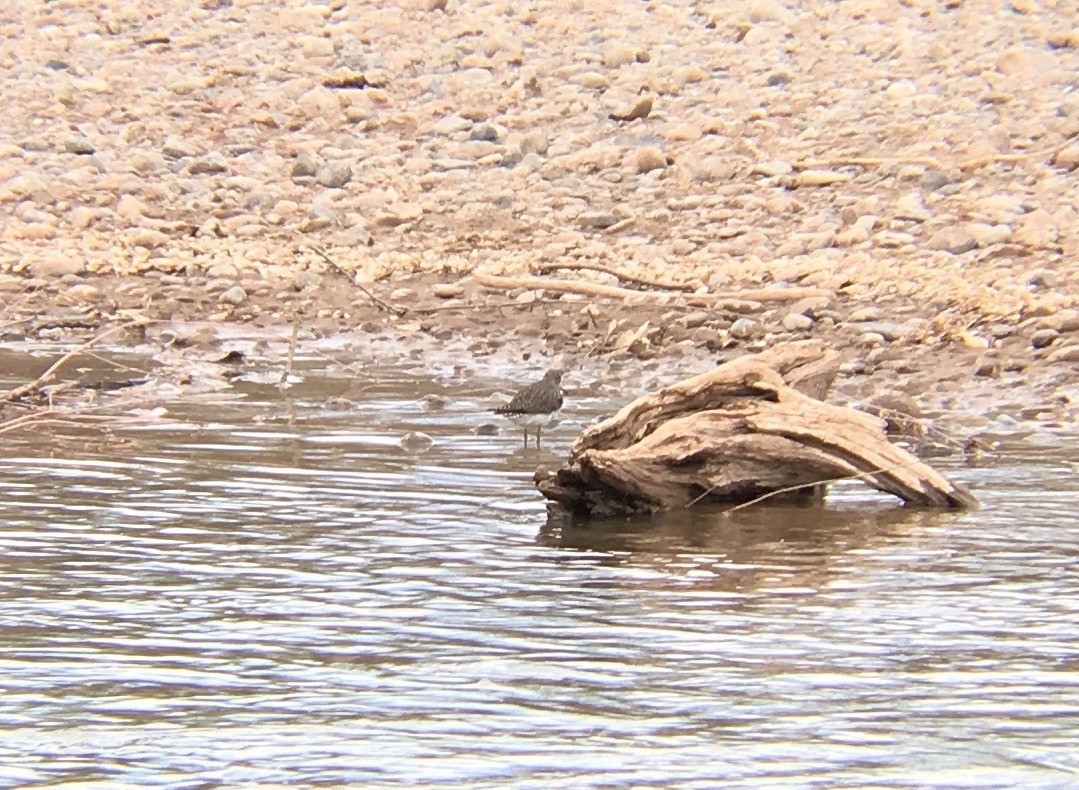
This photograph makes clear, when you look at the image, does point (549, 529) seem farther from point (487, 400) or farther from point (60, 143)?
point (60, 143)

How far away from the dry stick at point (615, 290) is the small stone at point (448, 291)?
0.14m

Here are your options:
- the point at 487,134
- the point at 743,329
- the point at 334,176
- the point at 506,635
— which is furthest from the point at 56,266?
the point at 506,635

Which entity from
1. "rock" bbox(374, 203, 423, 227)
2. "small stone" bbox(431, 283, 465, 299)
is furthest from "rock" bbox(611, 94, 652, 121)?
"small stone" bbox(431, 283, 465, 299)

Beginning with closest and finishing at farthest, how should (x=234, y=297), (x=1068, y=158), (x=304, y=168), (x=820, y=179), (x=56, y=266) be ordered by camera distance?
(x=234, y=297) → (x=56, y=266) → (x=1068, y=158) → (x=820, y=179) → (x=304, y=168)

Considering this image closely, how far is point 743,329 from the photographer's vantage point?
1214 centimetres

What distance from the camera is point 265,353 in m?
12.9

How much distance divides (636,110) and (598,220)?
2263 millimetres

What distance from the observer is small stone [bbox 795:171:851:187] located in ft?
49.6

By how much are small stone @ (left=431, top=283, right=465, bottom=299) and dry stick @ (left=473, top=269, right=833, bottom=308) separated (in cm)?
14

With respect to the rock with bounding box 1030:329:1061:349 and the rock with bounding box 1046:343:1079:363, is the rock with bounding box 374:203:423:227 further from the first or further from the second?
the rock with bounding box 1046:343:1079:363

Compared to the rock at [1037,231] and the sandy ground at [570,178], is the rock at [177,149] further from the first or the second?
the rock at [1037,231]

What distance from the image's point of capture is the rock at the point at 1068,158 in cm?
1490

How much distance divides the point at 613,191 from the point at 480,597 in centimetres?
960

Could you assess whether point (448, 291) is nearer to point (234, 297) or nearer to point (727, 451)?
point (234, 297)
